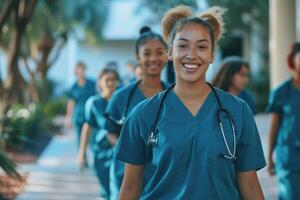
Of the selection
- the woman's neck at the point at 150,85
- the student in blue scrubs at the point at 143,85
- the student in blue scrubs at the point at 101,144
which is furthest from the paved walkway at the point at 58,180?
the woman's neck at the point at 150,85

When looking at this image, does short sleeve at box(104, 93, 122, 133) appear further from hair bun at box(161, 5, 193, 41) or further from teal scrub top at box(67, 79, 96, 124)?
teal scrub top at box(67, 79, 96, 124)

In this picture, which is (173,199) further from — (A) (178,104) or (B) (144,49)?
(B) (144,49)

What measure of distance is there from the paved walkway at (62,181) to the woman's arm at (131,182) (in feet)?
18.3

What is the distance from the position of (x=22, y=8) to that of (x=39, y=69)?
31.1 ft

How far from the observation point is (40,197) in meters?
8.78

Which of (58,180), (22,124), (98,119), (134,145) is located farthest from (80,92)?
(134,145)

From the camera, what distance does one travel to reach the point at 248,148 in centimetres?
→ 308

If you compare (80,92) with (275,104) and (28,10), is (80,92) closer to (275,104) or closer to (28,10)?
(28,10)

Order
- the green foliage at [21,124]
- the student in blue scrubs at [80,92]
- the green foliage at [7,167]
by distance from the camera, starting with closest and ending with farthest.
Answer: the green foliage at [7,167] < the student in blue scrubs at [80,92] < the green foliage at [21,124]

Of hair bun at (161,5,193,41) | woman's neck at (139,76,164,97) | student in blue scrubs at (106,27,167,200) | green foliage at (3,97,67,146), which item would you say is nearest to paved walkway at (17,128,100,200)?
green foliage at (3,97,67,146)

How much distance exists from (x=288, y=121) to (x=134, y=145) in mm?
3105

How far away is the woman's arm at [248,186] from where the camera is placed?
311 centimetres

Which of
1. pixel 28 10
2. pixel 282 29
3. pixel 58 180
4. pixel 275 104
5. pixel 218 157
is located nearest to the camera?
pixel 218 157

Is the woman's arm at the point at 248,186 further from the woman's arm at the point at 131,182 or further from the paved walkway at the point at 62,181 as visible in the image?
the paved walkway at the point at 62,181
